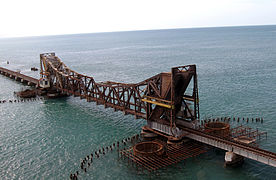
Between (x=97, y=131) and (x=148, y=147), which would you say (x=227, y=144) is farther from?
(x=97, y=131)

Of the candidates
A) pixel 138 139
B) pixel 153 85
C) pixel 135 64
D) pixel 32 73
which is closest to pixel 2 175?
pixel 138 139

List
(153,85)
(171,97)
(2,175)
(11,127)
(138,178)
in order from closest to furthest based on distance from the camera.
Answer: (138,178), (2,175), (171,97), (153,85), (11,127)

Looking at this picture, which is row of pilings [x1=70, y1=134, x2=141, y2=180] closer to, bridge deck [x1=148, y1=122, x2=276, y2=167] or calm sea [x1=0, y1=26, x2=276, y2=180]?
calm sea [x1=0, y1=26, x2=276, y2=180]

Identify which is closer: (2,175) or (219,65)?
(2,175)

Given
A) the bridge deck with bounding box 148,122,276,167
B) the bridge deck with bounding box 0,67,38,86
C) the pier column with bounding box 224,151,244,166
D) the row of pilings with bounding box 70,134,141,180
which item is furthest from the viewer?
the bridge deck with bounding box 0,67,38,86

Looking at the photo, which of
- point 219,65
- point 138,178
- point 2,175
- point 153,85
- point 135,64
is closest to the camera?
point 138,178

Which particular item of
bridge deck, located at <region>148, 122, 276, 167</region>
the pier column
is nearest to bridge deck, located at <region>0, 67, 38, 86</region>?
bridge deck, located at <region>148, 122, 276, 167</region>

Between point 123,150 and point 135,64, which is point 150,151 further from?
point 135,64

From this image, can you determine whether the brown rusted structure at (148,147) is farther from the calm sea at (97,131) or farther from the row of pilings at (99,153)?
the row of pilings at (99,153)

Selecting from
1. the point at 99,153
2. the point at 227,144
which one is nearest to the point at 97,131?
the point at 99,153
